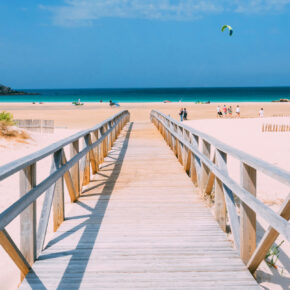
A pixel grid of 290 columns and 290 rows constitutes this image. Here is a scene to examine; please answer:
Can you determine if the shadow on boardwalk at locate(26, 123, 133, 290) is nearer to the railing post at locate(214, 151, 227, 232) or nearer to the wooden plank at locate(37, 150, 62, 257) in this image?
the wooden plank at locate(37, 150, 62, 257)

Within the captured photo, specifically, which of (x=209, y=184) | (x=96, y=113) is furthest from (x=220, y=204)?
(x=96, y=113)

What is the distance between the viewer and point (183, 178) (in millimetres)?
7684

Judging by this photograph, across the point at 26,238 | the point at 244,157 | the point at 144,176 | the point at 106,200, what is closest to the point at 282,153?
the point at 144,176

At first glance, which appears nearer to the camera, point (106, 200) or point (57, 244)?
point (57, 244)

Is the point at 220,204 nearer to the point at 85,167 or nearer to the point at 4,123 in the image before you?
the point at 85,167

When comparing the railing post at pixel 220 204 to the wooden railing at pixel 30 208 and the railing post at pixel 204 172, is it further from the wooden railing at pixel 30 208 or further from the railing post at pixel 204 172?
the wooden railing at pixel 30 208

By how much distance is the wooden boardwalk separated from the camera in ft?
11.2

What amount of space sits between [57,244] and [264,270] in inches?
91.1

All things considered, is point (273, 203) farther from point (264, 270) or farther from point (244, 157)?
point (244, 157)

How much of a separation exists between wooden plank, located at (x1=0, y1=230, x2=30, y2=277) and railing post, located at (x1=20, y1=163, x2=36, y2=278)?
15 cm

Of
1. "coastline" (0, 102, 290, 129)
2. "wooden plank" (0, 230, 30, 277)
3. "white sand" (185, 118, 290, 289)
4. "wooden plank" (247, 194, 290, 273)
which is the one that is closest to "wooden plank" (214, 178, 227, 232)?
"white sand" (185, 118, 290, 289)

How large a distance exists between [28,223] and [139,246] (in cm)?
124

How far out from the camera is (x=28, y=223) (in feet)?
11.7

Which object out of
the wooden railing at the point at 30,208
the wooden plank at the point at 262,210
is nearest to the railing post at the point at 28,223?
the wooden railing at the point at 30,208
